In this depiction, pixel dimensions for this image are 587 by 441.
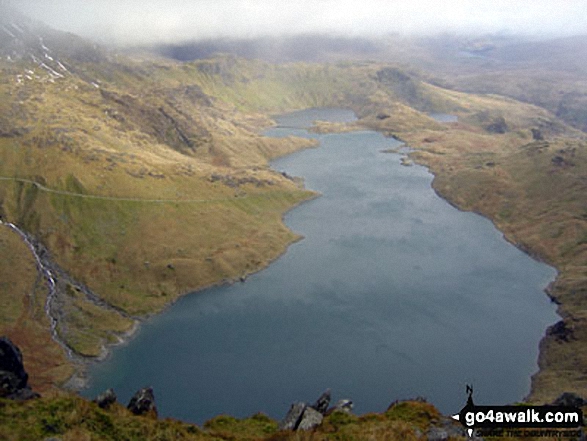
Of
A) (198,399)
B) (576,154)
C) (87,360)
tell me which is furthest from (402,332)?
(576,154)

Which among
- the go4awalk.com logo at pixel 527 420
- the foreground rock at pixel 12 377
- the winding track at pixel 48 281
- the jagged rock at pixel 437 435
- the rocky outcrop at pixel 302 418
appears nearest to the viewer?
the go4awalk.com logo at pixel 527 420

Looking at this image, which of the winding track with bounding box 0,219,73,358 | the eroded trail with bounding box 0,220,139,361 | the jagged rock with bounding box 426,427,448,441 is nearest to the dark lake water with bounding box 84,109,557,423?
the eroded trail with bounding box 0,220,139,361

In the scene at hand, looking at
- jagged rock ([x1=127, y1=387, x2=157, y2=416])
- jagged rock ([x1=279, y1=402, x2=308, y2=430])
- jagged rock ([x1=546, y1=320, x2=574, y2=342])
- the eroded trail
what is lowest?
jagged rock ([x1=546, y1=320, x2=574, y2=342])

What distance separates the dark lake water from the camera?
8650 centimetres

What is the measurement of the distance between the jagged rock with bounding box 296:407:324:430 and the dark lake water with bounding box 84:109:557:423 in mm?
33622

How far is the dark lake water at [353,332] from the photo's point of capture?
8650 cm

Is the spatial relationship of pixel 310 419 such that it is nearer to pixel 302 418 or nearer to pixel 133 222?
pixel 302 418

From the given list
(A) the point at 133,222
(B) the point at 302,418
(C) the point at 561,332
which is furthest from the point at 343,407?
(A) the point at 133,222

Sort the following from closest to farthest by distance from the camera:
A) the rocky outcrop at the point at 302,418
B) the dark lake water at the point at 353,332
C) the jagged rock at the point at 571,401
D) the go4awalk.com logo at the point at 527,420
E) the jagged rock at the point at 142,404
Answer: the go4awalk.com logo at the point at 527,420, the rocky outcrop at the point at 302,418, the jagged rock at the point at 142,404, the jagged rock at the point at 571,401, the dark lake water at the point at 353,332

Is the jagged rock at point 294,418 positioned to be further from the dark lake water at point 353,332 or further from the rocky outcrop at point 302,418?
the dark lake water at point 353,332

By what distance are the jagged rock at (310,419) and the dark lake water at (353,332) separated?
110 feet

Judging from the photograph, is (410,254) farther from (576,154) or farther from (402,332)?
(576,154)

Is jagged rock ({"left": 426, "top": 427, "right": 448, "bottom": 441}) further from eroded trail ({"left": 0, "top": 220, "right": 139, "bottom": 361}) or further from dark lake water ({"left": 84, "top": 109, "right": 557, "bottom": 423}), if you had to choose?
eroded trail ({"left": 0, "top": 220, "right": 139, "bottom": 361})

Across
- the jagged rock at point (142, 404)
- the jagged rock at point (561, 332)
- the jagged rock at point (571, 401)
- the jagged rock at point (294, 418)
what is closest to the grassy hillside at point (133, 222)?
the jagged rock at point (561, 332)
